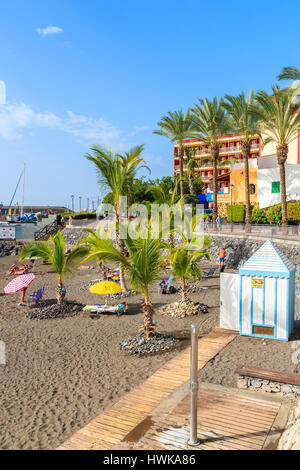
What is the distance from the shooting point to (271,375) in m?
6.74

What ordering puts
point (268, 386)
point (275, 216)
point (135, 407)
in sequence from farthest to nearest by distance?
point (275, 216) → point (268, 386) → point (135, 407)

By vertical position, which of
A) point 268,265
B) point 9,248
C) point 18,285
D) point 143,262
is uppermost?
point 143,262

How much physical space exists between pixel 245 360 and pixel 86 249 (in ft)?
28.6

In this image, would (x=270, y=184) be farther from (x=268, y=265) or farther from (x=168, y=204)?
(x=268, y=265)

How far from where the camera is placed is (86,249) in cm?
1548

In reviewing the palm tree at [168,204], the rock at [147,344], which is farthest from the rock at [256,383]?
the palm tree at [168,204]

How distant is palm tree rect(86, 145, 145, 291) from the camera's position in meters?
16.9

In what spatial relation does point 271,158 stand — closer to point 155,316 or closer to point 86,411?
point 155,316

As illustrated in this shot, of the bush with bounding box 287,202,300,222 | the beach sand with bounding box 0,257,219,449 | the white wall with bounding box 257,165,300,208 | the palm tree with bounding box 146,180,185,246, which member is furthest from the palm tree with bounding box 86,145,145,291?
the white wall with bounding box 257,165,300,208

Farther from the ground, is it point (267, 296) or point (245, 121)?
point (245, 121)

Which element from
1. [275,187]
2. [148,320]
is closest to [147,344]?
[148,320]

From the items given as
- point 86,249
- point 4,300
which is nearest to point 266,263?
point 86,249

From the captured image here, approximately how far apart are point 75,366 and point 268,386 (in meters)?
4.78

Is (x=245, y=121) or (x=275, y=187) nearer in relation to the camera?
(x=245, y=121)
